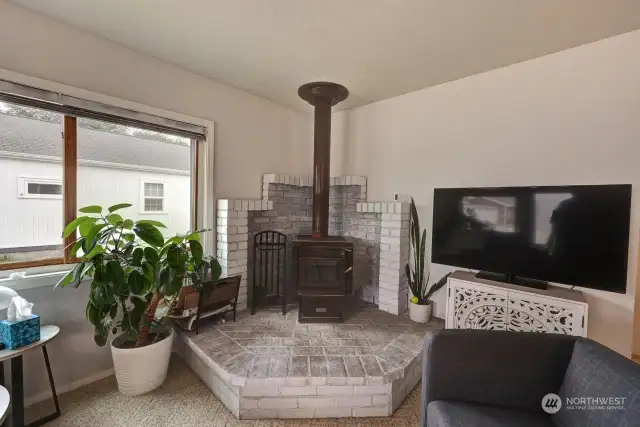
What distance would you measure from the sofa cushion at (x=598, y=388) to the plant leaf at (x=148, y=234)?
7.43 ft

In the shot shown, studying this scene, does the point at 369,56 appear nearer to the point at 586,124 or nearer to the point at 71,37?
the point at 586,124

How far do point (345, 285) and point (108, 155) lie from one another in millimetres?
2188

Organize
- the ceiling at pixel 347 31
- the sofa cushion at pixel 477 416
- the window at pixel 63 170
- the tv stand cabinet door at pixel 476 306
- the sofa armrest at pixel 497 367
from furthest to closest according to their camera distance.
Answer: the tv stand cabinet door at pixel 476 306
the window at pixel 63 170
the ceiling at pixel 347 31
the sofa armrest at pixel 497 367
the sofa cushion at pixel 477 416

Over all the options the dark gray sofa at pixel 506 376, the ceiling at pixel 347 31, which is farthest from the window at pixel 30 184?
the dark gray sofa at pixel 506 376

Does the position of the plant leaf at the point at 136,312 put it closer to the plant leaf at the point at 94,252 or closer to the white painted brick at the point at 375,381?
the plant leaf at the point at 94,252

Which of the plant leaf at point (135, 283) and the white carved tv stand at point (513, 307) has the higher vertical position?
the plant leaf at point (135, 283)

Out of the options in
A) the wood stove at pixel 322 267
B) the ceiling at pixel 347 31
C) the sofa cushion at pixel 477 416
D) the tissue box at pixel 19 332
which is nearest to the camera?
the sofa cushion at pixel 477 416

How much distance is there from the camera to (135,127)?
7.22 feet

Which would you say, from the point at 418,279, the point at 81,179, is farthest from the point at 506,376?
the point at 81,179

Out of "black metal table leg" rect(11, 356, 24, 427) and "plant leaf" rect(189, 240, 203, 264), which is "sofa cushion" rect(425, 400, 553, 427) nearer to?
"plant leaf" rect(189, 240, 203, 264)

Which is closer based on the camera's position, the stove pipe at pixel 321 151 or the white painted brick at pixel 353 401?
the white painted brick at pixel 353 401

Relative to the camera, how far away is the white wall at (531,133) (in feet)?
6.19

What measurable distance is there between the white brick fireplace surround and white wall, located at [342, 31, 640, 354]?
11.2 inches

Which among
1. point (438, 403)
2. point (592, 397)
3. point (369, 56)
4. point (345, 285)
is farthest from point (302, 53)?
point (592, 397)
